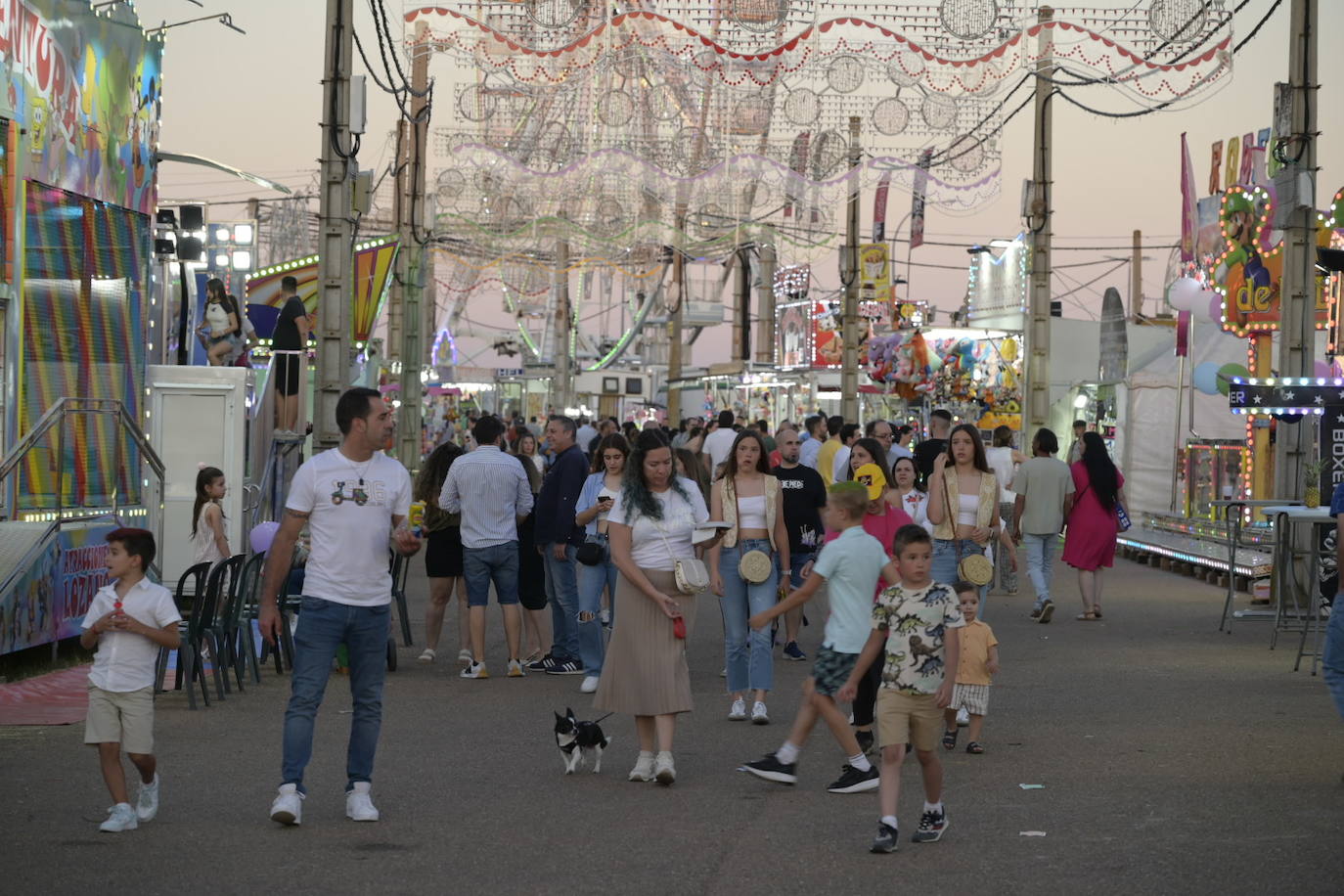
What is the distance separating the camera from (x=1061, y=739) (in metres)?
9.90

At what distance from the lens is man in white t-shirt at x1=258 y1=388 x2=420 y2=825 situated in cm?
757

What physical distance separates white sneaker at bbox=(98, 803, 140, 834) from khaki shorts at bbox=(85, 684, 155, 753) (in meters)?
0.23

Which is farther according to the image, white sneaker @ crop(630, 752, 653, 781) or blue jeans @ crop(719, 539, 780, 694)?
blue jeans @ crop(719, 539, 780, 694)

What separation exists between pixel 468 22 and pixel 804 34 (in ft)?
11.1

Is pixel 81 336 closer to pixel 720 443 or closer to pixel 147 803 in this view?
pixel 147 803

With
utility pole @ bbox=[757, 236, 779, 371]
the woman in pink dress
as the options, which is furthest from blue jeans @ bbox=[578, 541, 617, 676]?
utility pole @ bbox=[757, 236, 779, 371]

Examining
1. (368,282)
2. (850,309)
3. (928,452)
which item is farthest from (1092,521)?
(850,309)

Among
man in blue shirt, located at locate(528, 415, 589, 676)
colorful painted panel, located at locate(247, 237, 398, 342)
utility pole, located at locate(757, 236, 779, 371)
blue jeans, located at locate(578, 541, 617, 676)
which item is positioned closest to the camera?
blue jeans, located at locate(578, 541, 617, 676)

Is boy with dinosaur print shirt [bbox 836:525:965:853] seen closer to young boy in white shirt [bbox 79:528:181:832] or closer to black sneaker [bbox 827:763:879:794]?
black sneaker [bbox 827:763:879:794]

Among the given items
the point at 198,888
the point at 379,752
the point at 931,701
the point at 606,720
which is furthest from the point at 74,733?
the point at 931,701

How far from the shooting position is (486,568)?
12.6m

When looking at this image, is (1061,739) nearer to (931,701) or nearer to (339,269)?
(931,701)

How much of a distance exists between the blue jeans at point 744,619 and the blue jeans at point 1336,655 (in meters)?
3.06

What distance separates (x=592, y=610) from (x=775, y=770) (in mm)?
4096
